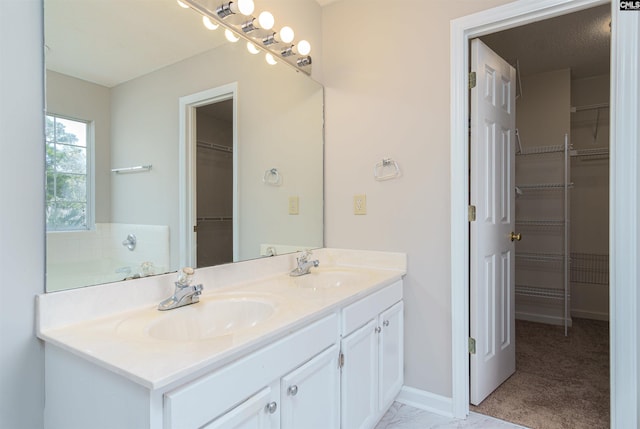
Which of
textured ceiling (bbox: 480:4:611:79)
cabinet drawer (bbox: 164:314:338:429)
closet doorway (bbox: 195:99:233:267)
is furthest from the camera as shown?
textured ceiling (bbox: 480:4:611:79)

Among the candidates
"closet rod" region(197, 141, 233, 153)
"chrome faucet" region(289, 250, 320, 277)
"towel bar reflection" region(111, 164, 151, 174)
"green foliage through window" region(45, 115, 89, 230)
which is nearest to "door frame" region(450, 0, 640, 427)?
"chrome faucet" region(289, 250, 320, 277)

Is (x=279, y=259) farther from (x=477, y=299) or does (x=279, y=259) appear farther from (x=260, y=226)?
(x=477, y=299)

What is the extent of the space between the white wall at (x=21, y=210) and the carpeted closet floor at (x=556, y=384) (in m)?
2.01

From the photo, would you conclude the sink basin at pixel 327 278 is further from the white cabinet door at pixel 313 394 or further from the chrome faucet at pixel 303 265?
the white cabinet door at pixel 313 394

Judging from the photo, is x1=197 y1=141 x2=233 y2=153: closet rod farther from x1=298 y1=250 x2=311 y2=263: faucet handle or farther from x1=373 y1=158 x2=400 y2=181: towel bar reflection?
x1=373 y1=158 x2=400 y2=181: towel bar reflection

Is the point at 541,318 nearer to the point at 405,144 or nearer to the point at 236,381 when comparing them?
the point at 405,144

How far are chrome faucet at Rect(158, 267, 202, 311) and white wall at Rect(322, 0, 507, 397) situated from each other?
3.63 ft

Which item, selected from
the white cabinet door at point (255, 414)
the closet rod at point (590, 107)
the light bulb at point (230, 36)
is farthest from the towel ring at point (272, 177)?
the closet rod at point (590, 107)

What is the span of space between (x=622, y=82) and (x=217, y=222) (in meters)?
1.86

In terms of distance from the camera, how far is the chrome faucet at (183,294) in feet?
3.90

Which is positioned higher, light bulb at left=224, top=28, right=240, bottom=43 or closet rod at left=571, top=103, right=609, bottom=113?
closet rod at left=571, top=103, right=609, bottom=113

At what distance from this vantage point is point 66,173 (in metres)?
1.07

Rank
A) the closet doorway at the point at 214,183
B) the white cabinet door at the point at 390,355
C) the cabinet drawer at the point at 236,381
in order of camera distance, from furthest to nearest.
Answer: the white cabinet door at the point at 390,355 → the closet doorway at the point at 214,183 → the cabinet drawer at the point at 236,381

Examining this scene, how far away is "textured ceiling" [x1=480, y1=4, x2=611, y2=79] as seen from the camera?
2477 millimetres
